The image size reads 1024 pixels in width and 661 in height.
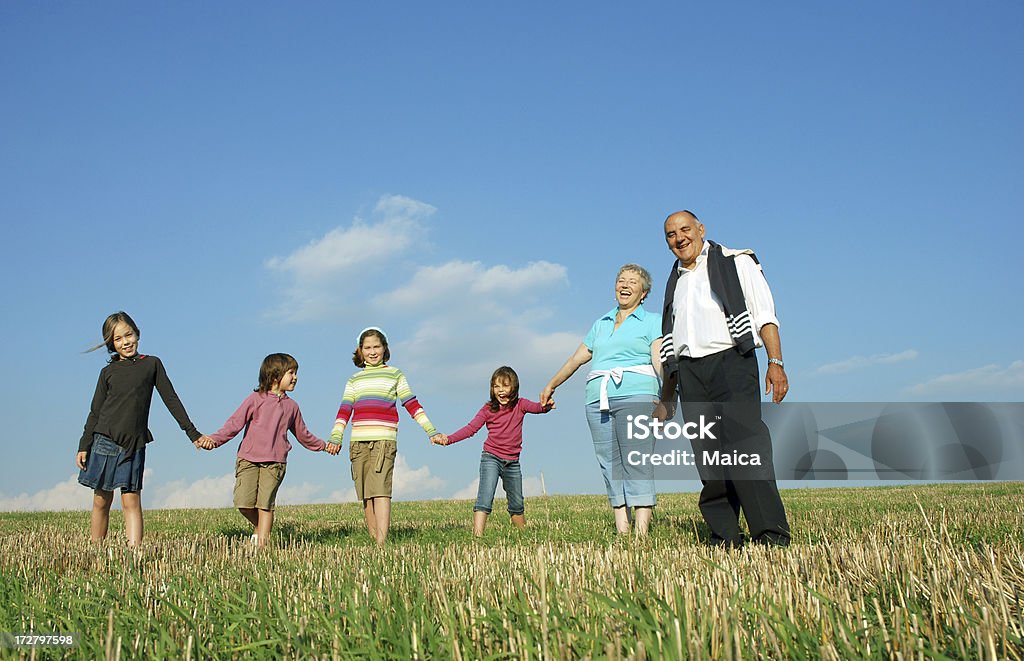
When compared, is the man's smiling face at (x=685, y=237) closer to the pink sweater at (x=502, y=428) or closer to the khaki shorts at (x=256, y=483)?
the pink sweater at (x=502, y=428)

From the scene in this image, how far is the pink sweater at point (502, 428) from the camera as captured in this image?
33.0ft

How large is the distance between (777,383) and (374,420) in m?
4.56

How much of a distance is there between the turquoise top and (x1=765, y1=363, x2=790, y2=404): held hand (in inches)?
82.2

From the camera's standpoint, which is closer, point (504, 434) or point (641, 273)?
point (641, 273)

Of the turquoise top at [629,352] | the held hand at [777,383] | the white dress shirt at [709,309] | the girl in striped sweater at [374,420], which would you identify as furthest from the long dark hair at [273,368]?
the held hand at [777,383]

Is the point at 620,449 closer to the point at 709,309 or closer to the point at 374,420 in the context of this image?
the point at 709,309

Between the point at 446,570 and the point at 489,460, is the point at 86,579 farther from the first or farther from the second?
the point at 489,460

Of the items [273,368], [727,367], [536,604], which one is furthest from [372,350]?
[536,604]

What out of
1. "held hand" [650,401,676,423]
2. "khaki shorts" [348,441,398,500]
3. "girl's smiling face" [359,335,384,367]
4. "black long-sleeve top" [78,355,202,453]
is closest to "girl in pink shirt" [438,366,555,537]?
"khaki shorts" [348,441,398,500]

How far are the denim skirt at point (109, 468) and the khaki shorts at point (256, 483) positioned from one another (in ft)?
3.47

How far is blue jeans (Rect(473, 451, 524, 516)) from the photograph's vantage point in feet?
32.6

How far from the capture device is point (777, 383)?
19.0ft

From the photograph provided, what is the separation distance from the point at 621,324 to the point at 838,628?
5560 millimetres

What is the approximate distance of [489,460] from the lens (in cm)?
1004
